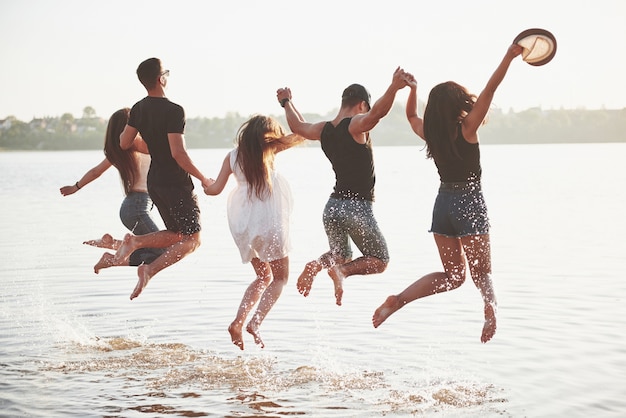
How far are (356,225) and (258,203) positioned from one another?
3.17ft

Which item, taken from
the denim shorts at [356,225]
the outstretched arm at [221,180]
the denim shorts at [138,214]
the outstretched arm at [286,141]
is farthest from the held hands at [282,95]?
the denim shorts at [138,214]

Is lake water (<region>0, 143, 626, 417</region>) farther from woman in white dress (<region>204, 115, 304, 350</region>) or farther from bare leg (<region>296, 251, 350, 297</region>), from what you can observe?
bare leg (<region>296, 251, 350, 297</region>)

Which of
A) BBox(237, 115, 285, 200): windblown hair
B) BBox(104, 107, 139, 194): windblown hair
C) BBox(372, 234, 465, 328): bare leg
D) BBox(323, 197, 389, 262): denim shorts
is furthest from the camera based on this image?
BBox(104, 107, 139, 194): windblown hair

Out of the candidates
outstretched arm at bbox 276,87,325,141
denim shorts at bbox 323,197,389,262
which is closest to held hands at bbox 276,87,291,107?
outstretched arm at bbox 276,87,325,141

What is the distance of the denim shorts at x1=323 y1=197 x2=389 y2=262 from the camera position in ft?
29.5

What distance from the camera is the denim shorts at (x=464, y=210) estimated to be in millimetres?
8281

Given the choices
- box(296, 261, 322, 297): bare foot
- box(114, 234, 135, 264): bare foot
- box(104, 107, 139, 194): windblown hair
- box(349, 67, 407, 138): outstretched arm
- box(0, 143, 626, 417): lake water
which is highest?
box(349, 67, 407, 138): outstretched arm

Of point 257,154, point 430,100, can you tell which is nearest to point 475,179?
point 430,100

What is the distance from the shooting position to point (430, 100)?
27.6 ft

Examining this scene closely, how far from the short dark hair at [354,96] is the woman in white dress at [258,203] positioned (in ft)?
1.95

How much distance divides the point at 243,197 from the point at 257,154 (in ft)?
1.48

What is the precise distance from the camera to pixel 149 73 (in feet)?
30.9

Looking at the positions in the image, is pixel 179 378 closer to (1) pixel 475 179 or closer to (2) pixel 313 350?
(2) pixel 313 350

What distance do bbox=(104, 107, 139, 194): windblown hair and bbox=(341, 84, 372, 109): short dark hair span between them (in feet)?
8.02
